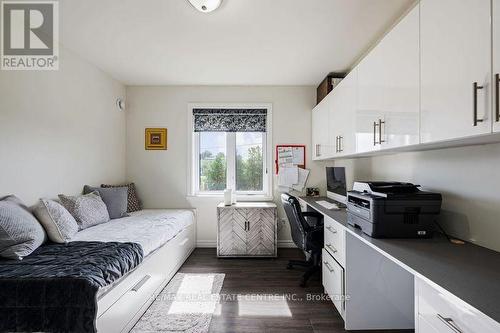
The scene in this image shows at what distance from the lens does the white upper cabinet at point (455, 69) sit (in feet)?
3.11

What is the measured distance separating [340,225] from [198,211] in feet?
7.76

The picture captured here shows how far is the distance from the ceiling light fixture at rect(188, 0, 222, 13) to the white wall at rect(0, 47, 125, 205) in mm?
1689

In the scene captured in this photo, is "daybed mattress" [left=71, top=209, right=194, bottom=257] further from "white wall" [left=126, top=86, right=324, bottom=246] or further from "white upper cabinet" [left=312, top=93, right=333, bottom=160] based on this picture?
"white upper cabinet" [left=312, top=93, right=333, bottom=160]

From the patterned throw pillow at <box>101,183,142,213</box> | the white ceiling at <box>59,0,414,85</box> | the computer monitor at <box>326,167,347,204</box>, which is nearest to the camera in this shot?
the white ceiling at <box>59,0,414,85</box>

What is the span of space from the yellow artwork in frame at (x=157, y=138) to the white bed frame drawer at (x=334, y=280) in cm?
279

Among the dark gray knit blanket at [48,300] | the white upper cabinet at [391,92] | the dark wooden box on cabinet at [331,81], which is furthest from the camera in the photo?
the dark wooden box on cabinet at [331,81]

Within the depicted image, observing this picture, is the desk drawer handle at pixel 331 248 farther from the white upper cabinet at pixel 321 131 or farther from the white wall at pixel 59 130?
the white wall at pixel 59 130

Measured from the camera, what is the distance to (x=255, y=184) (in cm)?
369

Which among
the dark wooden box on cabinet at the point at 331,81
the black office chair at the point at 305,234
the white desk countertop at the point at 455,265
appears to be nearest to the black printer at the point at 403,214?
the white desk countertop at the point at 455,265

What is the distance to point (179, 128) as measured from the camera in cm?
360

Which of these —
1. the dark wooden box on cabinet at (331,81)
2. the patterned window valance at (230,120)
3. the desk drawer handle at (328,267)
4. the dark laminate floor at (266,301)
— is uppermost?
the dark wooden box on cabinet at (331,81)

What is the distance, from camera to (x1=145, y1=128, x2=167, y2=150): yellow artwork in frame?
3.60 m

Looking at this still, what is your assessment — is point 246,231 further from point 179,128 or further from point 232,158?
point 179,128

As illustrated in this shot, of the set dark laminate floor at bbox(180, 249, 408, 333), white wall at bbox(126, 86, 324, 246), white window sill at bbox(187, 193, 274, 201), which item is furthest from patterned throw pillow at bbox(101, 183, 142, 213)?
dark laminate floor at bbox(180, 249, 408, 333)
